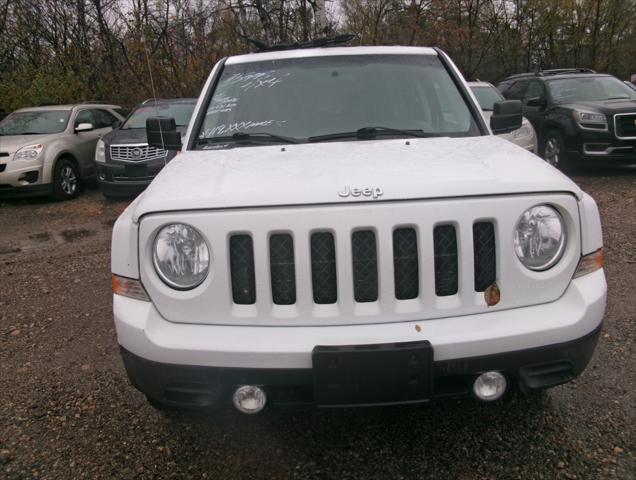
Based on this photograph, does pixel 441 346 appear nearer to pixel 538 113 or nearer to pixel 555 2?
pixel 538 113

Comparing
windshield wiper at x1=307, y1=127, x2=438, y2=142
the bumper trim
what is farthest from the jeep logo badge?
windshield wiper at x1=307, y1=127, x2=438, y2=142

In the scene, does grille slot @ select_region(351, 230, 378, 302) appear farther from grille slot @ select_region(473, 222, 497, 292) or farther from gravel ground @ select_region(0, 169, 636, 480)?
gravel ground @ select_region(0, 169, 636, 480)

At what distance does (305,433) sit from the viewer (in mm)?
2574

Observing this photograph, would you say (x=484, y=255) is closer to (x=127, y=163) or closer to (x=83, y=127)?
(x=127, y=163)

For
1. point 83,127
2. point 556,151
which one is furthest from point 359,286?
point 83,127

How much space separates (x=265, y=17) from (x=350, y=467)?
1590 centimetres

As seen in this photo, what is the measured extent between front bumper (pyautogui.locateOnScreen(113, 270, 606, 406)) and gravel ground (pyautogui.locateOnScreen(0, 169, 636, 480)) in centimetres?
25

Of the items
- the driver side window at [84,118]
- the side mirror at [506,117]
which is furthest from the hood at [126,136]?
the side mirror at [506,117]

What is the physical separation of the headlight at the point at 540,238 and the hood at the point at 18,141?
9.03m

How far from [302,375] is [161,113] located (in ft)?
29.5

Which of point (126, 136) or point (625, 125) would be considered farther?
point (126, 136)

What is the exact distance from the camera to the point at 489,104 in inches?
384

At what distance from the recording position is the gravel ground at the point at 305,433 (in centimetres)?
232

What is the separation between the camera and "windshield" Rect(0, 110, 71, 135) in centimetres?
977
